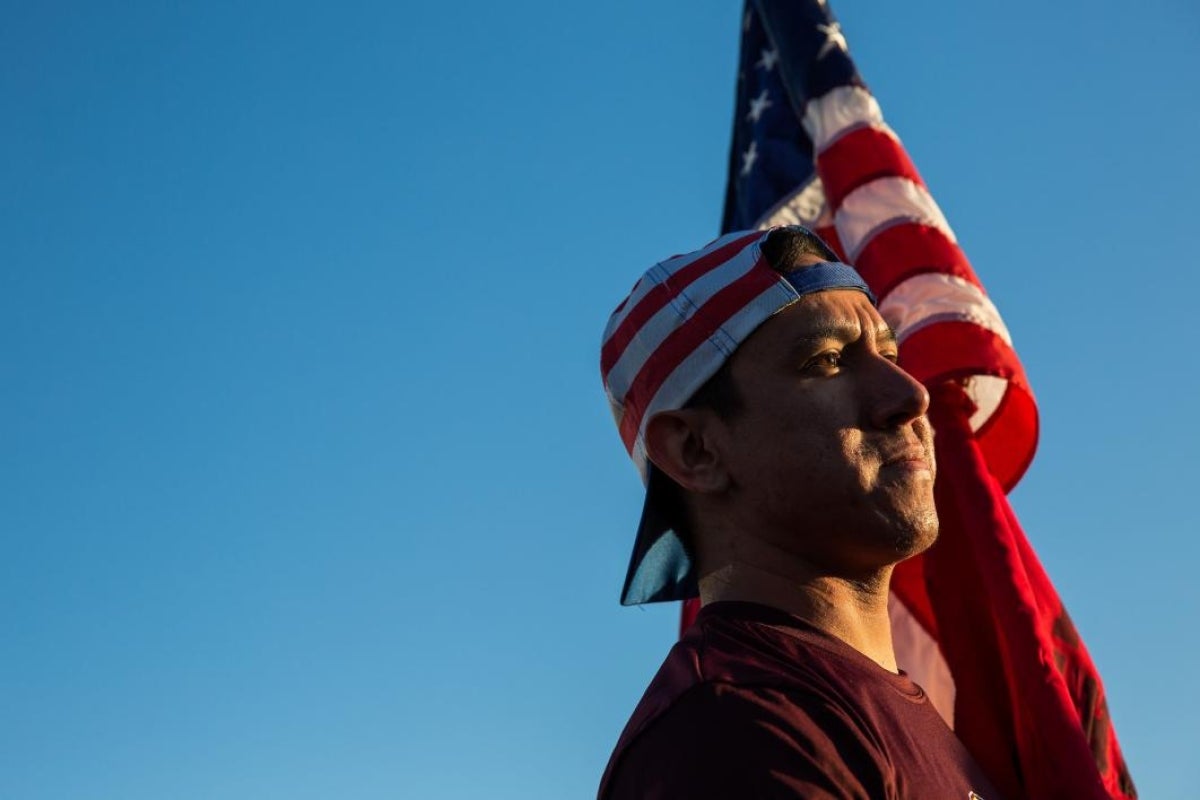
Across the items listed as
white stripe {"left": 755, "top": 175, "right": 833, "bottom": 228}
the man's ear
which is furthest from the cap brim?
white stripe {"left": 755, "top": 175, "right": 833, "bottom": 228}

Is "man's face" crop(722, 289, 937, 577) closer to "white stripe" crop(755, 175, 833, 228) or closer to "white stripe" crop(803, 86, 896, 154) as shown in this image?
"white stripe" crop(803, 86, 896, 154)

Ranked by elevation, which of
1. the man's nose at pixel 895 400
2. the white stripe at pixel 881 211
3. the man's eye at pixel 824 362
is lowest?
the man's nose at pixel 895 400

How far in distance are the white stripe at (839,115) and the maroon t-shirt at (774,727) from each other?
139 inches

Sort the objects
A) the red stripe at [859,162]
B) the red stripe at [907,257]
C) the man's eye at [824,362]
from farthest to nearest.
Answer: the red stripe at [859,162] → the red stripe at [907,257] → the man's eye at [824,362]

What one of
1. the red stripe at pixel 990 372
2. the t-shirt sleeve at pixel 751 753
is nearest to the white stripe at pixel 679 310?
the t-shirt sleeve at pixel 751 753

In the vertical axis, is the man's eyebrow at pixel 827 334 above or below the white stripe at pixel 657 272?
below

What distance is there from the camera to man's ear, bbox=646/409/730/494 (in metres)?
2.69

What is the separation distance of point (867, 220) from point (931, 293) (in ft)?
1.87

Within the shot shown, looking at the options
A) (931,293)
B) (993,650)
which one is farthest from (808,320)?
(931,293)

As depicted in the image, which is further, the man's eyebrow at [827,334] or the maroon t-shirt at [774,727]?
the man's eyebrow at [827,334]

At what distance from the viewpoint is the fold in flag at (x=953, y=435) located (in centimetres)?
357

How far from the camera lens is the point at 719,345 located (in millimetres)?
2711

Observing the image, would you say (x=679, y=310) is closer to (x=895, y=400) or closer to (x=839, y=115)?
(x=895, y=400)

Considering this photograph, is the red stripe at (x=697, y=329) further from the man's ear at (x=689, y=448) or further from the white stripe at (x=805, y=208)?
the white stripe at (x=805, y=208)
